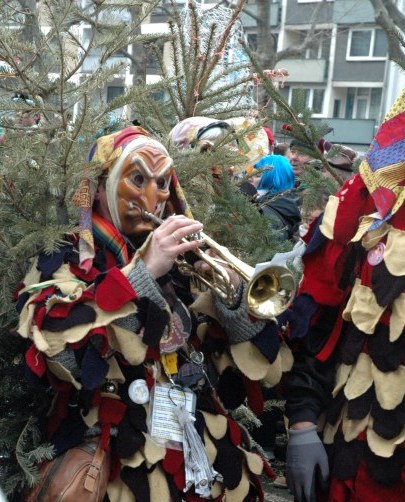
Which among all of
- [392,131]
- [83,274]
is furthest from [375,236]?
[83,274]

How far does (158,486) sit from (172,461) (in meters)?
0.09

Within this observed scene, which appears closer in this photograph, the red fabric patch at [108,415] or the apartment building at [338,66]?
the red fabric patch at [108,415]

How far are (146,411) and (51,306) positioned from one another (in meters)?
0.48

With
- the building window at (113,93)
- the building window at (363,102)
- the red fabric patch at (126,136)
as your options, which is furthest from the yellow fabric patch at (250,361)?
the building window at (363,102)

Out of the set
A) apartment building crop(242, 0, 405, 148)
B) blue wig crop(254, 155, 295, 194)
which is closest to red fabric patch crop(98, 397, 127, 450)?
blue wig crop(254, 155, 295, 194)

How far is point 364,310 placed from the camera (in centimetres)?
257

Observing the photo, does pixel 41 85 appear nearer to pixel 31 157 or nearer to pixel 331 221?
pixel 31 157

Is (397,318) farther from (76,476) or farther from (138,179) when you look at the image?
(76,476)

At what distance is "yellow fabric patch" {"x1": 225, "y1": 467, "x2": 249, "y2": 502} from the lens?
2.78 metres

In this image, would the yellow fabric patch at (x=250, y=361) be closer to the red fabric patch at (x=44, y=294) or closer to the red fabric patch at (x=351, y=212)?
the red fabric patch at (x=351, y=212)

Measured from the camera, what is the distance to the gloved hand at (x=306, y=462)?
262 cm

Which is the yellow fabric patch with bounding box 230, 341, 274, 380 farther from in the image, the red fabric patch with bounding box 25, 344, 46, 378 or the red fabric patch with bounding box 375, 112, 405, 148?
the red fabric patch with bounding box 375, 112, 405, 148

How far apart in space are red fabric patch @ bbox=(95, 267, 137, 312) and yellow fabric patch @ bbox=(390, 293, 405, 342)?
801 millimetres

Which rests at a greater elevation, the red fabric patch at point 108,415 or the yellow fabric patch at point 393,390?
the yellow fabric patch at point 393,390
